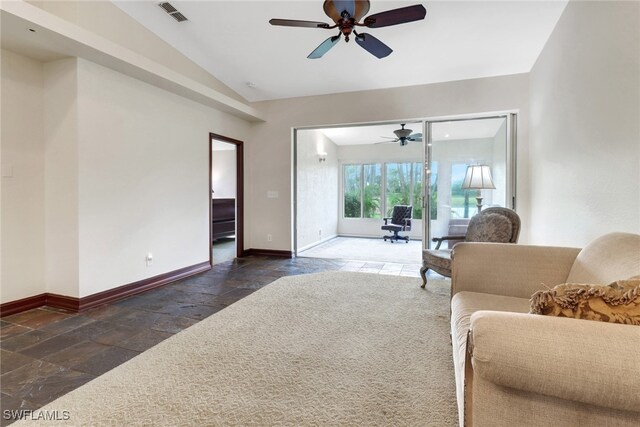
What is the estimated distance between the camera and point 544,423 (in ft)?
2.90

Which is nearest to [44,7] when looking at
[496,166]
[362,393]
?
[362,393]

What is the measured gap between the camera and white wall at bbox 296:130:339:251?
618cm

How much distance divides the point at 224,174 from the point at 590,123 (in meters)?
7.77

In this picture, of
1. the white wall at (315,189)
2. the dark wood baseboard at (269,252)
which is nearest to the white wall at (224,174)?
the white wall at (315,189)

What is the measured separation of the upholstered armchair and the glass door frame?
4.48ft

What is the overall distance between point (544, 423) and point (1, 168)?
4113 millimetres

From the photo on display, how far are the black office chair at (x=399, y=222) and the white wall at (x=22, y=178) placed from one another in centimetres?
664

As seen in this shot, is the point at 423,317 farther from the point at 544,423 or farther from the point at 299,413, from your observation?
the point at 544,423

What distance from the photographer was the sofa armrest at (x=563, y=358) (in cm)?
77

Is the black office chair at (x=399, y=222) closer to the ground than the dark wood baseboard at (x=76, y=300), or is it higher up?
higher up

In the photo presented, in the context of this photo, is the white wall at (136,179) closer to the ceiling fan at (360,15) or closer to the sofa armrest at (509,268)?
the ceiling fan at (360,15)

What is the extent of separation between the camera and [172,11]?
132 inches

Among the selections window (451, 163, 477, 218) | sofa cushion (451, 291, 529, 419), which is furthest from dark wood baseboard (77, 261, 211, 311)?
window (451, 163, 477, 218)

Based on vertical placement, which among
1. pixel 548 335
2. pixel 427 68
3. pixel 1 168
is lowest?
pixel 548 335
